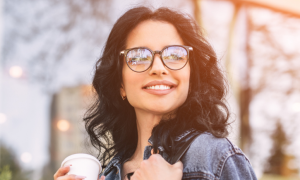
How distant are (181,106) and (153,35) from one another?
32 cm

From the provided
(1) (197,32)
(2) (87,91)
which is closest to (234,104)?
(2) (87,91)

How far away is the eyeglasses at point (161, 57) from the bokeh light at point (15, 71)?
106 inches

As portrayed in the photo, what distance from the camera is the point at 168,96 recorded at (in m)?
1.17

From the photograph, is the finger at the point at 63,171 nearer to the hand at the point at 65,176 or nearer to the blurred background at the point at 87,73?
the hand at the point at 65,176

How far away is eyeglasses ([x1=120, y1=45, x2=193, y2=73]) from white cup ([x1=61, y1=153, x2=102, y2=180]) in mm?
396

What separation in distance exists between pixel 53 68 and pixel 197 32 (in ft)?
8.58

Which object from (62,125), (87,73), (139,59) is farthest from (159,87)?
(62,125)

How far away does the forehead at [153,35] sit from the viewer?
1.19 m

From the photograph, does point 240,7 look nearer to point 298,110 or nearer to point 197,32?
point 298,110

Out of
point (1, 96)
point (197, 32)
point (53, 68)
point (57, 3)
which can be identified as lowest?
point (1, 96)

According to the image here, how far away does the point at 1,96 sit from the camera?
135 inches

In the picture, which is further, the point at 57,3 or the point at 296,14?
the point at 296,14

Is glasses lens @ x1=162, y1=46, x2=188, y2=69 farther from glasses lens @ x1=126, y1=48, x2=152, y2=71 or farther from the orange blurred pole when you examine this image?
the orange blurred pole

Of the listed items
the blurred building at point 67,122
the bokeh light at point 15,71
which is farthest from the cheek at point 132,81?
the bokeh light at point 15,71
